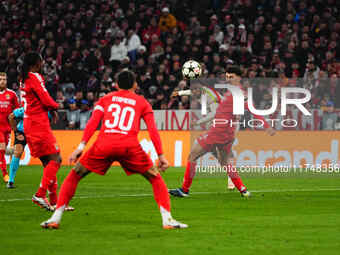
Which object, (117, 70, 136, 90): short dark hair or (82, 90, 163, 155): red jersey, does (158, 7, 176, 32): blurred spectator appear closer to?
(117, 70, 136, 90): short dark hair

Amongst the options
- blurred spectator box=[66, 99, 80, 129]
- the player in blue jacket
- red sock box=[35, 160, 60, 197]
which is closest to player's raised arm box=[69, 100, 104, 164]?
red sock box=[35, 160, 60, 197]

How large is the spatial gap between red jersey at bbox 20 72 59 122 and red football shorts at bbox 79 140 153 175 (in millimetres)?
2048

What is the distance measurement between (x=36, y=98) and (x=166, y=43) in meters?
15.9


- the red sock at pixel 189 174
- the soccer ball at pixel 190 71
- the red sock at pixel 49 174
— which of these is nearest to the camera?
the red sock at pixel 49 174

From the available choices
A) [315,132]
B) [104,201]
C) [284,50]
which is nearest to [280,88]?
[315,132]

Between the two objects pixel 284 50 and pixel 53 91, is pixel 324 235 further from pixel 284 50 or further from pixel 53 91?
pixel 53 91

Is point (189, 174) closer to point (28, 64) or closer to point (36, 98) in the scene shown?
point (36, 98)

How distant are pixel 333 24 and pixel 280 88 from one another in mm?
5145

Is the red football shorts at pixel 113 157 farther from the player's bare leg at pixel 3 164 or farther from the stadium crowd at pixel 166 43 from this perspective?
the stadium crowd at pixel 166 43

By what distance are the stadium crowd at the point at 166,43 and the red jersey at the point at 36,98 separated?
10768mm

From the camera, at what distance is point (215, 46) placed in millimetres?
25203

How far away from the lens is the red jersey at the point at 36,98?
10.4 metres

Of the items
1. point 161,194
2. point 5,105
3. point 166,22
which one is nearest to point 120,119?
point 161,194

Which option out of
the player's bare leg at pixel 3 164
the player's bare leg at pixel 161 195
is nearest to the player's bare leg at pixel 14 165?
the player's bare leg at pixel 3 164
